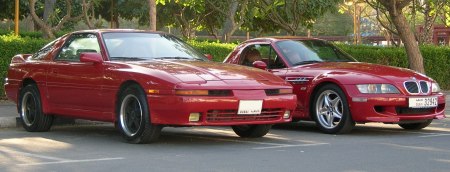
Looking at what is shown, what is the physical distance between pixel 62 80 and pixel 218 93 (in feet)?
8.07

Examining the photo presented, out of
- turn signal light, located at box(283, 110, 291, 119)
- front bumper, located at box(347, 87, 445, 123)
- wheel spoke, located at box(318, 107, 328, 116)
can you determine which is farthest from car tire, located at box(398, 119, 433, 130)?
turn signal light, located at box(283, 110, 291, 119)

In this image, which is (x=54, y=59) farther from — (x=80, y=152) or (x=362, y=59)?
(x=362, y=59)

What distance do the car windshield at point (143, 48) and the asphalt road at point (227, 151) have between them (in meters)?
1.03

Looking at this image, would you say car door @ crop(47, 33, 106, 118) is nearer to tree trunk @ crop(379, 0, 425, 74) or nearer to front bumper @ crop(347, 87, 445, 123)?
front bumper @ crop(347, 87, 445, 123)

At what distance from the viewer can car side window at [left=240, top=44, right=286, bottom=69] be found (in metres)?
11.2

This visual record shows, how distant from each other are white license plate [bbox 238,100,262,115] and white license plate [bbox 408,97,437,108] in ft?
7.77

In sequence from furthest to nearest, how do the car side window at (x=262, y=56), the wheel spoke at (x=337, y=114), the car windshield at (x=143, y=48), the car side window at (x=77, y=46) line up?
the car side window at (x=262, y=56) < the wheel spoke at (x=337, y=114) < the car side window at (x=77, y=46) < the car windshield at (x=143, y=48)

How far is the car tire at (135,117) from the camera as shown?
8492 mm

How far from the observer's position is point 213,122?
8.38 m

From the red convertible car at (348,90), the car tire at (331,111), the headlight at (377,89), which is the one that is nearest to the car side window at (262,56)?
the red convertible car at (348,90)

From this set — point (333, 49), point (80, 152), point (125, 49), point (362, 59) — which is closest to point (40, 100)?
point (125, 49)

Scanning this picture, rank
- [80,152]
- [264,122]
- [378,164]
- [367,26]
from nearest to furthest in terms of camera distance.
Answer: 1. [378,164]
2. [80,152]
3. [264,122]
4. [367,26]

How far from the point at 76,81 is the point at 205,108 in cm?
209

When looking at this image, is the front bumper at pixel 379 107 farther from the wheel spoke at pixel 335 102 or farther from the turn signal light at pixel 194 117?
the turn signal light at pixel 194 117
